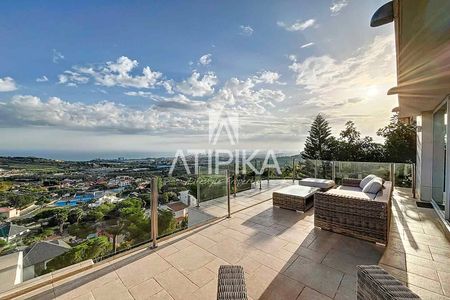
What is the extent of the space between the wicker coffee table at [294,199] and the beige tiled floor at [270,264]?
0.73 m

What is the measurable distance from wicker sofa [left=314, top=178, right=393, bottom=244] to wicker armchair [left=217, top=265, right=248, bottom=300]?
8.28 ft

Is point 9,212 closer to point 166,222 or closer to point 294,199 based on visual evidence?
point 166,222

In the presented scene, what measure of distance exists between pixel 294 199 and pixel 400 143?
47.0ft

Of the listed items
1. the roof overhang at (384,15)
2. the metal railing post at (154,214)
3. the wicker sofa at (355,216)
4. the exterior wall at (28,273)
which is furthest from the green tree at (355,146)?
the exterior wall at (28,273)

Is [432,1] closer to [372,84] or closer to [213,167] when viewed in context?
[213,167]

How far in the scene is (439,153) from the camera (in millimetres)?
5055

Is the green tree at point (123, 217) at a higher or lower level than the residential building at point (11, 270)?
higher

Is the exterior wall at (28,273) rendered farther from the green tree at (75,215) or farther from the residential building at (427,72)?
the residential building at (427,72)

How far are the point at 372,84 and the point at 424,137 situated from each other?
206 cm

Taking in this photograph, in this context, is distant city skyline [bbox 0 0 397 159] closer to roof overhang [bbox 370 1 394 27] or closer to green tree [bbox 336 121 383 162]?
roof overhang [bbox 370 1 394 27]

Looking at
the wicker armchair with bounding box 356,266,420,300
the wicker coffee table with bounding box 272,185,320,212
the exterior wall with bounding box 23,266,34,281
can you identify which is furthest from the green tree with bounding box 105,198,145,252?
the wicker coffee table with bounding box 272,185,320,212

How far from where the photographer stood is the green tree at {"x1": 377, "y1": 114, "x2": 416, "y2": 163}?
13.6 meters

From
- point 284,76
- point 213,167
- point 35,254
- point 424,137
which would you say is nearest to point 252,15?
point 284,76

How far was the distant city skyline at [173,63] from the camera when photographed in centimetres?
458
